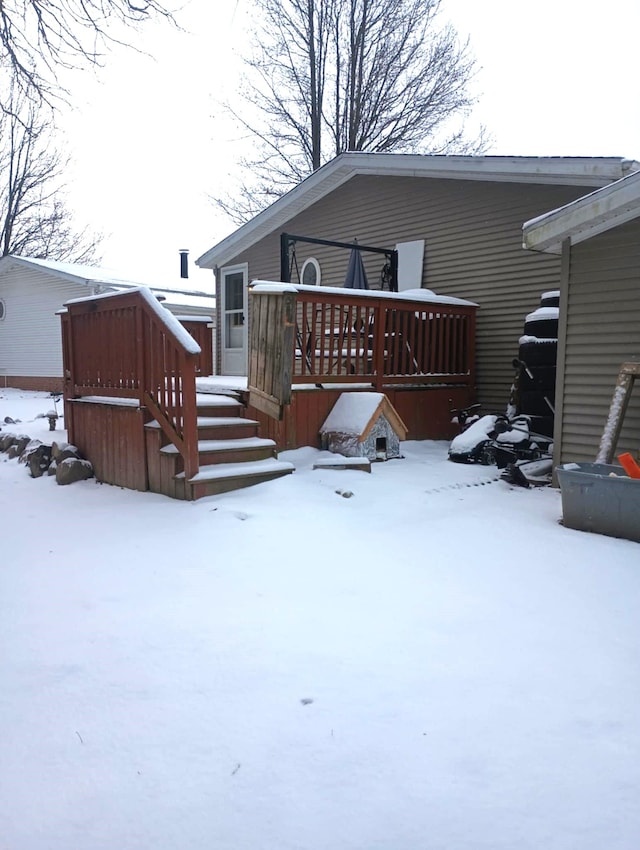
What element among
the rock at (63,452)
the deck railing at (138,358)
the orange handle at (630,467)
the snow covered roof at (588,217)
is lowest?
the rock at (63,452)

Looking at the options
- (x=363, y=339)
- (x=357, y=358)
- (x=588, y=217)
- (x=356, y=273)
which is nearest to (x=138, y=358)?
(x=357, y=358)

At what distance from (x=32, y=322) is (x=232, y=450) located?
46.0 feet

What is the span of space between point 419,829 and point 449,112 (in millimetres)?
19067

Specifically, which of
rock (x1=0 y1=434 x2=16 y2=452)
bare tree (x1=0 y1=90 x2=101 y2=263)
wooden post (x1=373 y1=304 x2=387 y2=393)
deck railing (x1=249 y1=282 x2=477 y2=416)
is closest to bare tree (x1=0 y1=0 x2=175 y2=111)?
deck railing (x1=249 y1=282 x2=477 y2=416)

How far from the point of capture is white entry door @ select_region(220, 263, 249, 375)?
10336mm

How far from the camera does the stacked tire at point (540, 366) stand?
5.92m

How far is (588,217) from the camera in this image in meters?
4.41

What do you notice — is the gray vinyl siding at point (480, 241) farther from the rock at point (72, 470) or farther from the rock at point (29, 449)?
the rock at point (29, 449)

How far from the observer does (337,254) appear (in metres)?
9.70

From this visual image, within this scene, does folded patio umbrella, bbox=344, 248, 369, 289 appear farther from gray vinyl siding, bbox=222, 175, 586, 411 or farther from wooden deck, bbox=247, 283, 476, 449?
wooden deck, bbox=247, 283, 476, 449

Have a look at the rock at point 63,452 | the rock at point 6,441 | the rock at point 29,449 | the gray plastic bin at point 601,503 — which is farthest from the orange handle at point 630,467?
the rock at point 6,441

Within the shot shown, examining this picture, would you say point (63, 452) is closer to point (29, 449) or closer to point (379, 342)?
point (29, 449)

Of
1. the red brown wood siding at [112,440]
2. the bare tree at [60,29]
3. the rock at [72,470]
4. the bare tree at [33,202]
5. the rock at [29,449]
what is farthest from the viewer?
the bare tree at [33,202]

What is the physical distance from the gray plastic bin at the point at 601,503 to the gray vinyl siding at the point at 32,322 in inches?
537
